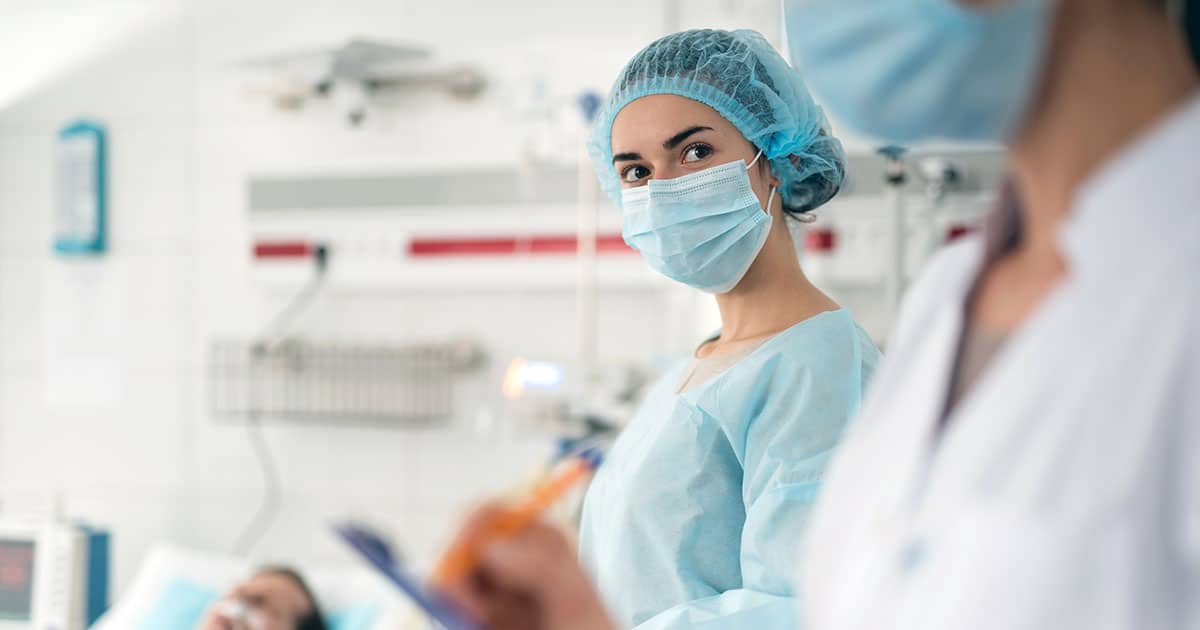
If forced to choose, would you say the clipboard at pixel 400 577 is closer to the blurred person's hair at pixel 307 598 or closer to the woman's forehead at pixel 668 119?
the woman's forehead at pixel 668 119

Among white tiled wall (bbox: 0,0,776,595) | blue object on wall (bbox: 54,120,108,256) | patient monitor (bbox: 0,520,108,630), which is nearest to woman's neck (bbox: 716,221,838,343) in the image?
white tiled wall (bbox: 0,0,776,595)

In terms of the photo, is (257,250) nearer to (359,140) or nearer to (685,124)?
(359,140)

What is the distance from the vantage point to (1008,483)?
63cm

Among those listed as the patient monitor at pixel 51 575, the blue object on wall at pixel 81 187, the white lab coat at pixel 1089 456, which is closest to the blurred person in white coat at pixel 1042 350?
the white lab coat at pixel 1089 456

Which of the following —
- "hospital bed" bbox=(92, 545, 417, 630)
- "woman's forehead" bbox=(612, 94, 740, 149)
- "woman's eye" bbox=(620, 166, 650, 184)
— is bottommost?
"hospital bed" bbox=(92, 545, 417, 630)

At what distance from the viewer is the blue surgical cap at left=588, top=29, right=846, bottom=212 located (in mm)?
1444

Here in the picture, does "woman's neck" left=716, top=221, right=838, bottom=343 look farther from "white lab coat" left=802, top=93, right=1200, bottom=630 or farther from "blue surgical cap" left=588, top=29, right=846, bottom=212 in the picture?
"white lab coat" left=802, top=93, right=1200, bottom=630

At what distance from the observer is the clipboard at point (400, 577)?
697 mm

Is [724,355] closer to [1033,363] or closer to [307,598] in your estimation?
[1033,363]

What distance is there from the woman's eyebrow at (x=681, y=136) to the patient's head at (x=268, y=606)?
1.97 metres

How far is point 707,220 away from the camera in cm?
144

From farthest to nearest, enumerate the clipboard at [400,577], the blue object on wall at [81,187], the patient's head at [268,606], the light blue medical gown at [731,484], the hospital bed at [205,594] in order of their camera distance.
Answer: the blue object on wall at [81,187] < the hospital bed at [205,594] < the patient's head at [268,606] < the light blue medical gown at [731,484] < the clipboard at [400,577]

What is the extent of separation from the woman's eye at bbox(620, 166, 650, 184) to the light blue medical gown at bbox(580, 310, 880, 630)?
26 centimetres

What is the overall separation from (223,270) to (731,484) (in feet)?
8.66
